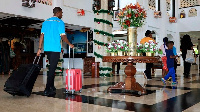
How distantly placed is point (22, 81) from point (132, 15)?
2.27 m

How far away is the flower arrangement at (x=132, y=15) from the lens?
4.27 meters

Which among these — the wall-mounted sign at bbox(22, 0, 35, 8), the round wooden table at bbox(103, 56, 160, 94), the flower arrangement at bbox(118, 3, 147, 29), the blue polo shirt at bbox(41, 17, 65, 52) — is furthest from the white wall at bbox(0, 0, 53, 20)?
the round wooden table at bbox(103, 56, 160, 94)

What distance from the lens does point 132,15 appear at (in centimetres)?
428

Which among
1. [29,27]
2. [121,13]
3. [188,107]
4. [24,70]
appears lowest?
[188,107]

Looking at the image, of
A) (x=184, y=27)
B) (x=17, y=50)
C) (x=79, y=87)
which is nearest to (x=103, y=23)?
(x=79, y=87)

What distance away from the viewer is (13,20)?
11.4m

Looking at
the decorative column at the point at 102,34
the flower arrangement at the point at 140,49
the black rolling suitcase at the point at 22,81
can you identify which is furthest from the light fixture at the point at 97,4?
the black rolling suitcase at the point at 22,81

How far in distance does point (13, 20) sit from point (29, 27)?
2.33m

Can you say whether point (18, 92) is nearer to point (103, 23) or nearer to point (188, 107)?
point (188, 107)

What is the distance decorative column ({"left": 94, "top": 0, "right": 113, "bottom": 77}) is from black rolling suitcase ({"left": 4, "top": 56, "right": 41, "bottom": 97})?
196 inches

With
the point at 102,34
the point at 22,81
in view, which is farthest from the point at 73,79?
the point at 102,34

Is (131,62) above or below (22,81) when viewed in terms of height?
above

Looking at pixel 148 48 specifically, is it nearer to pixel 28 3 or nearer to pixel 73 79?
pixel 73 79

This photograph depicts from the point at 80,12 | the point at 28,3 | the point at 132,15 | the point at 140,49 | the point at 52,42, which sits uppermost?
the point at 80,12
